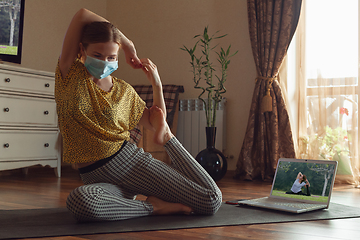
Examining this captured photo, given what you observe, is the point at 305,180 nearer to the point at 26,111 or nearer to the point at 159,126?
the point at 159,126

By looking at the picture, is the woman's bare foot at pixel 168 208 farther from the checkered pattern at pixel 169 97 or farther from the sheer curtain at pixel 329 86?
the checkered pattern at pixel 169 97

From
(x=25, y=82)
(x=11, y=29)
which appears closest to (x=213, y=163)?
(x=25, y=82)

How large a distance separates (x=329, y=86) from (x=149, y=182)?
2.09m

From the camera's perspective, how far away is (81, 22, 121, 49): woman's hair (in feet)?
4.46

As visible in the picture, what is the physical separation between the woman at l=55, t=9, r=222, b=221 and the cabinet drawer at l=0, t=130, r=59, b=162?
1639mm

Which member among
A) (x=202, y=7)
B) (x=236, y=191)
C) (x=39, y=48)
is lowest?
(x=236, y=191)

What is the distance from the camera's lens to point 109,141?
4.74ft

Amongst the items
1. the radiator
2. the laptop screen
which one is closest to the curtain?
the radiator

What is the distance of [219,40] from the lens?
144 inches

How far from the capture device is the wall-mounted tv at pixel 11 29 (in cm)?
324

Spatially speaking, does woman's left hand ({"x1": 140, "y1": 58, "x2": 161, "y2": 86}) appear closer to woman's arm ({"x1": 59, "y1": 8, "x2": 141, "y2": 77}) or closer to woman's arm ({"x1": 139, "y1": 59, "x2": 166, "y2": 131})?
woman's arm ({"x1": 139, "y1": 59, "x2": 166, "y2": 131})

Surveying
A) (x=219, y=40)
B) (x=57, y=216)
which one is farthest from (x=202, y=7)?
(x=57, y=216)

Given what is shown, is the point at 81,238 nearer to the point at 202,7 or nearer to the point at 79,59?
the point at 79,59

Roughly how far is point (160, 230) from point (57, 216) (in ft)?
1.62
